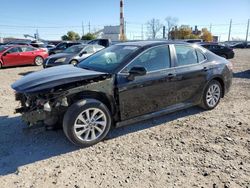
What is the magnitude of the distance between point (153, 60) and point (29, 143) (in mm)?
2529

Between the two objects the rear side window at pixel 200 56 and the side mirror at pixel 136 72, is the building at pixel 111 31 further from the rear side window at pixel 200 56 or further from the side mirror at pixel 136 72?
the side mirror at pixel 136 72

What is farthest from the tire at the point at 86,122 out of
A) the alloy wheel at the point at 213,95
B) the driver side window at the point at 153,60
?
the alloy wheel at the point at 213,95

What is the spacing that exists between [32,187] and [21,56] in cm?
1231

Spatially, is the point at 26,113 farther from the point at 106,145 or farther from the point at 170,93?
the point at 170,93

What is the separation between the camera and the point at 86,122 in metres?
3.56

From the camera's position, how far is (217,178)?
9.30 ft

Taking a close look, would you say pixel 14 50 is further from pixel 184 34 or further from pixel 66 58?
pixel 184 34

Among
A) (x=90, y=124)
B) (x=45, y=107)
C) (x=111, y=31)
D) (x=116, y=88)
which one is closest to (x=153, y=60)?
(x=116, y=88)

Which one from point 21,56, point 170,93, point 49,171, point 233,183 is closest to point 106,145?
point 49,171

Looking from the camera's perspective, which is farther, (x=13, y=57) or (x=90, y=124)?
(x=13, y=57)

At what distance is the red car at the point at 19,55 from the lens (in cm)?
1290

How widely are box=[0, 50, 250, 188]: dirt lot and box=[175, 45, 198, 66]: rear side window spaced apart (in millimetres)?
1151

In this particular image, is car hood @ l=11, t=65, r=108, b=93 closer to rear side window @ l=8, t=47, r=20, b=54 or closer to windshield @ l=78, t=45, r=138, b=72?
windshield @ l=78, t=45, r=138, b=72

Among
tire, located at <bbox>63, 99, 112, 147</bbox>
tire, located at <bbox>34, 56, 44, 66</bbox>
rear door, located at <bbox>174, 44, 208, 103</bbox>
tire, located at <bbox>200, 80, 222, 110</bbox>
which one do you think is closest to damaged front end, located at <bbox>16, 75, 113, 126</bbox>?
tire, located at <bbox>63, 99, 112, 147</bbox>
